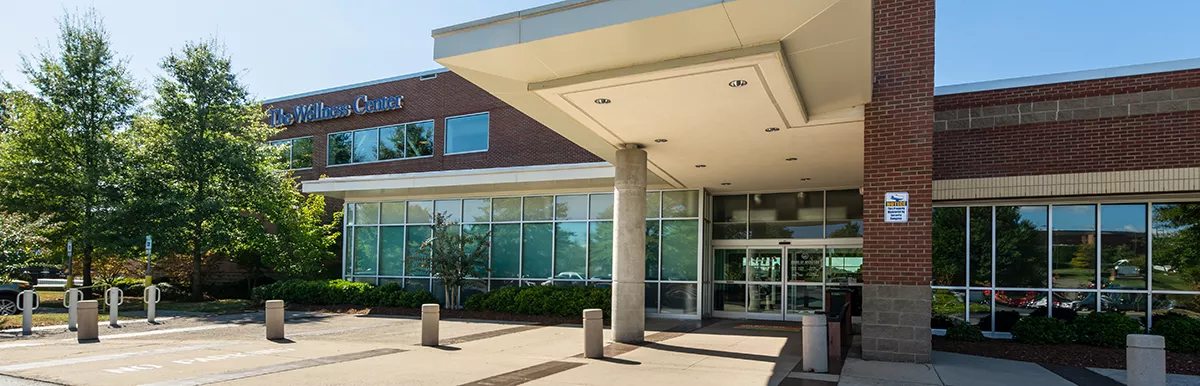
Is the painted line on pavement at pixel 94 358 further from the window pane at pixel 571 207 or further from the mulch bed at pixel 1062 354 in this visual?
the mulch bed at pixel 1062 354

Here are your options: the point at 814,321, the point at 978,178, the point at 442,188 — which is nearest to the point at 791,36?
the point at 814,321

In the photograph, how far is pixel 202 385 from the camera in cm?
845

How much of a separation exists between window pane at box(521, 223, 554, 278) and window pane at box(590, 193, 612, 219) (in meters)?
1.43

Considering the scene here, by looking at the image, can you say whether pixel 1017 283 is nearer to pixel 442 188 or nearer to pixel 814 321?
pixel 814 321

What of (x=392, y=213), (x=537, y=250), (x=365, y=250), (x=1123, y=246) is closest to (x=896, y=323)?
(x=1123, y=246)

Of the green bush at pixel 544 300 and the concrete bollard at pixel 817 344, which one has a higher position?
the concrete bollard at pixel 817 344

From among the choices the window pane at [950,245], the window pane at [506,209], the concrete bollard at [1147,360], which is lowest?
the concrete bollard at [1147,360]

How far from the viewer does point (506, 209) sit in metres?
20.9

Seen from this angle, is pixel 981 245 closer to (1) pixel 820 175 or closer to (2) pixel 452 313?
(1) pixel 820 175

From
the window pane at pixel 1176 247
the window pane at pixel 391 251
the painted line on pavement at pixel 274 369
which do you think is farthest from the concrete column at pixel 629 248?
the window pane at pixel 391 251

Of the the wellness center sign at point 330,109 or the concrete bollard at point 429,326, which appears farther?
the the wellness center sign at point 330,109

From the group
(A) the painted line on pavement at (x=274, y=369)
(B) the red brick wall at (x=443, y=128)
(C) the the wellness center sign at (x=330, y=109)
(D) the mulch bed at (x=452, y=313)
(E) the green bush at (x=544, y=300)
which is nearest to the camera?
(A) the painted line on pavement at (x=274, y=369)

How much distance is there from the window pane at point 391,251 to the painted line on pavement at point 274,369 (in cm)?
1071

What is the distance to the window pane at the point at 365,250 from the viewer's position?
22703mm
